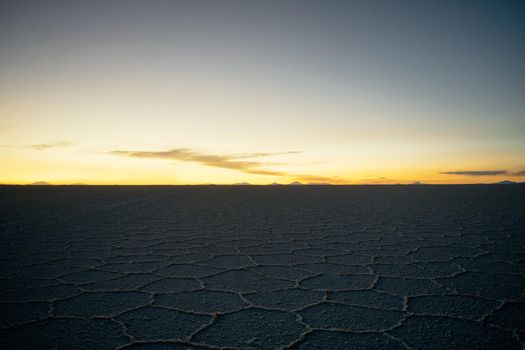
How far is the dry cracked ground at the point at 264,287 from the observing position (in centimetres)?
121

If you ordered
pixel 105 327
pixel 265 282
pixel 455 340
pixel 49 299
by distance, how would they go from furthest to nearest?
1. pixel 265 282
2. pixel 49 299
3. pixel 105 327
4. pixel 455 340


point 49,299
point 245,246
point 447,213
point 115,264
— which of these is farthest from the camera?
point 447,213

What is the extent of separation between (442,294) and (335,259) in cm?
73

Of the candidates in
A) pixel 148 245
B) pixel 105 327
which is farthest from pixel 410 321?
pixel 148 245

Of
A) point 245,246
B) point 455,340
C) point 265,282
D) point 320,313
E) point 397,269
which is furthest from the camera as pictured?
point 245,246

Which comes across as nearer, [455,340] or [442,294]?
[455,340]

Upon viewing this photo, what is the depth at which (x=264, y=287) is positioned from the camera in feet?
5.62

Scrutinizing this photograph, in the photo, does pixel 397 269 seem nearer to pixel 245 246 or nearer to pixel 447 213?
pixel 245 246

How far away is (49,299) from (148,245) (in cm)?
114

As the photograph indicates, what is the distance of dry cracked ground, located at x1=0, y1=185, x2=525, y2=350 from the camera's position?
1211 mm

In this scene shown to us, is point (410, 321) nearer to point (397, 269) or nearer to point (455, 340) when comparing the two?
point (455, 340)

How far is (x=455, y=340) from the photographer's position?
1.17 m

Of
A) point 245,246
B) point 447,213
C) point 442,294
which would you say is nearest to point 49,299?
point 245,246

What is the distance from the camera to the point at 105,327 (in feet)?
4.20
